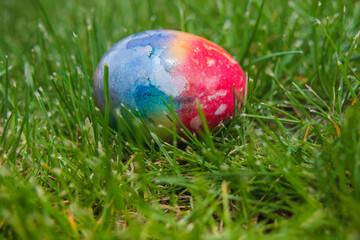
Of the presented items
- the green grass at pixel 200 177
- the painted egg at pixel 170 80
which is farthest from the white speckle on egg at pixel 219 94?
the green grass at pixel 200 177

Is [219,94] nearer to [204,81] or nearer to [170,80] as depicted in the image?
[204,81]

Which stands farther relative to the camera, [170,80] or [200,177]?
[170,80]

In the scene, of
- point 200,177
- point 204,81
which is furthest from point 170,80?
point 200,177

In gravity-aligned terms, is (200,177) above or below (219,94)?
below

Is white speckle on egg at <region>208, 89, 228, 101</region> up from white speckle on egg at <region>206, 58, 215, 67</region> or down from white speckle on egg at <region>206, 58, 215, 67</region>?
down

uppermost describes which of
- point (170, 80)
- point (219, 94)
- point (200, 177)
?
point (170, 80)

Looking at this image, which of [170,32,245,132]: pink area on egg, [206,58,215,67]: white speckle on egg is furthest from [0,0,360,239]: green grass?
[206,58,215,67]: white speckle on egg

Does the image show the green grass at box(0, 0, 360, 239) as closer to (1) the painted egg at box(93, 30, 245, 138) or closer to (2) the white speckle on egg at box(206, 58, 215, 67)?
(1) the painted egg at box(93, 30, 245, 138)

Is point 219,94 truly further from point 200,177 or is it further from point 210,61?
point 200,177
